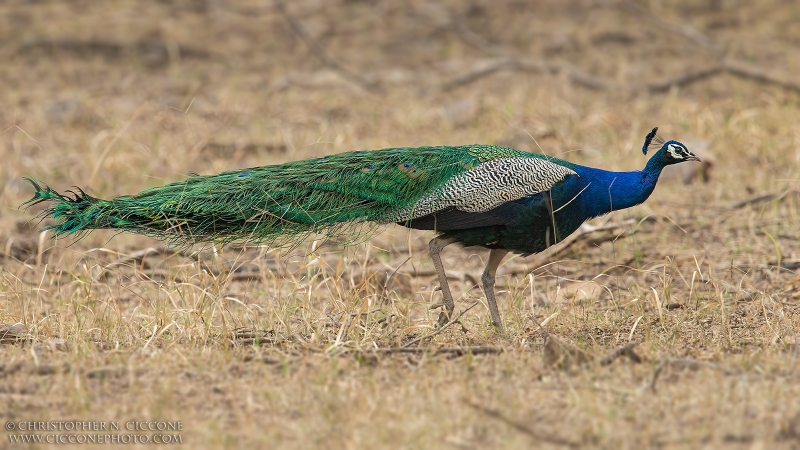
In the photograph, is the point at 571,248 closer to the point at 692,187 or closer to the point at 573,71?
the point at 692,187

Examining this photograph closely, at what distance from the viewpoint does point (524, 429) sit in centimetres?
338

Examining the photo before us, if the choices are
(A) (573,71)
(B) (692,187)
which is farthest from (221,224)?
(A) (573,71)

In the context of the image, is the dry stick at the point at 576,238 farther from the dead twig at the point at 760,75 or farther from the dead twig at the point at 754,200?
the dead twig at the point at 760,75

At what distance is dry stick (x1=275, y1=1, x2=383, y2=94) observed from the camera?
10320 millimetres

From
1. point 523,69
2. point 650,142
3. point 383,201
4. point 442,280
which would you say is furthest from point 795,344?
point 523,69

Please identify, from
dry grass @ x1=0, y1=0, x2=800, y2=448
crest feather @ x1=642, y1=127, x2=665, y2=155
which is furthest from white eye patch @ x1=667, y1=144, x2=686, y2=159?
dry grass @ x1=0, y1=0, x2=800, y2=448

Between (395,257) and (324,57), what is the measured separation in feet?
16.1

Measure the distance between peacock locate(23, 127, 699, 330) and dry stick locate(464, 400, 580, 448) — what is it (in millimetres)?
1209

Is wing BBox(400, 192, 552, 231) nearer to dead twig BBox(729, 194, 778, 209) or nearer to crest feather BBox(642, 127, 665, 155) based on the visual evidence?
crest feather BBox(642, 127, 665, 155)

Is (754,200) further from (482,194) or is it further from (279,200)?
(279,200)

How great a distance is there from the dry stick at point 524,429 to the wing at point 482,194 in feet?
4.24

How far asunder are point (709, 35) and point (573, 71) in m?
2.08

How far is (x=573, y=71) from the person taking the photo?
10070 millimetres

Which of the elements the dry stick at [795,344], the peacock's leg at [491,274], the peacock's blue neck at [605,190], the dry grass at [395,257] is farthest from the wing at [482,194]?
the dry stick at [795,344]
